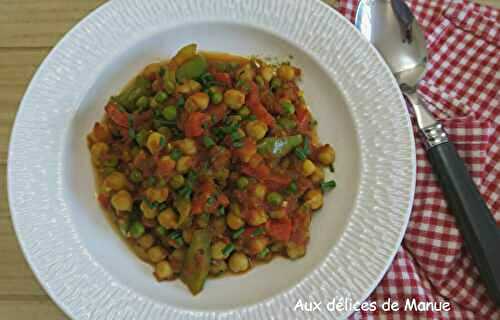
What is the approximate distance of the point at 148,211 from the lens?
7.62 ft

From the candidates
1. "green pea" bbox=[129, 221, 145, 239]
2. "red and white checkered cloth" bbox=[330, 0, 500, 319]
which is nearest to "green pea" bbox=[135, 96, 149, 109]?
"green pea" bbox=[129, 221, 145, 239]

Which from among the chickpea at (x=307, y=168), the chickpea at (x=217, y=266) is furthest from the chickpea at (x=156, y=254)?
the chickpea at (x=307, y=168)

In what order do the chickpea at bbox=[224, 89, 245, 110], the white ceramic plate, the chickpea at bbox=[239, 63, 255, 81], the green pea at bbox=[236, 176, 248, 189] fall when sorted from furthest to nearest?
the chickpea at bbox=[239, 63, 255, 81]
the chickpea at bbox=[224, 89, 245, 110]
the green pea at bbox=[236, 176, 248, 189]
the white ceramic plate

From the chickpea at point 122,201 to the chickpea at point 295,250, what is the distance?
0.80m

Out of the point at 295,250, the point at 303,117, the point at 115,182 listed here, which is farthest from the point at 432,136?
the point at 115,182

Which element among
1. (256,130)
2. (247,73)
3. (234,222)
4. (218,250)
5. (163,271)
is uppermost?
(247,73)

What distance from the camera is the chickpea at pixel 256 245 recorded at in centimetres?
235

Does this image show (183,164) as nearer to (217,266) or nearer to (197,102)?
(197,102)

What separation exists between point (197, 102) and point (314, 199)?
0.75 meters

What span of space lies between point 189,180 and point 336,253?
0.76 metres

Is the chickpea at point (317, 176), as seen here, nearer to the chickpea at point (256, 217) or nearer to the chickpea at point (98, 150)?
the chickpea at point (256, 217)

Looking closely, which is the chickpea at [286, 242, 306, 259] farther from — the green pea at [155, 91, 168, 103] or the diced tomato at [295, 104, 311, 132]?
the green pea at [155, 91, 168, 103]

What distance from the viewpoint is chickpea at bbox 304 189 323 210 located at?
2455mm

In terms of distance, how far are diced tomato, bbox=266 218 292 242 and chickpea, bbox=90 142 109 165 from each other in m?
0.91
